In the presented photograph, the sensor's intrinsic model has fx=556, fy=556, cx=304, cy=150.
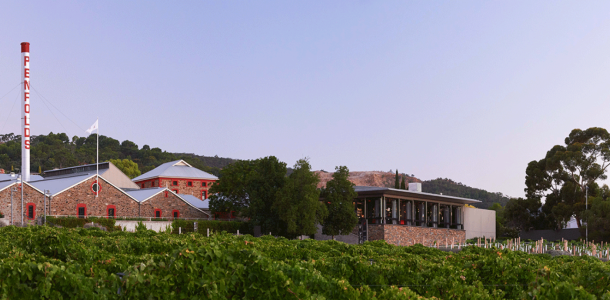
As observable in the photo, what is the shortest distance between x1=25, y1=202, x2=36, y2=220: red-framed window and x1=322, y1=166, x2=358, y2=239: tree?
879 inches

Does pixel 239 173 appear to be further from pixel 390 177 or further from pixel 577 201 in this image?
pixel 390 177

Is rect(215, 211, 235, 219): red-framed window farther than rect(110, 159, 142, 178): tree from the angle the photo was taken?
No

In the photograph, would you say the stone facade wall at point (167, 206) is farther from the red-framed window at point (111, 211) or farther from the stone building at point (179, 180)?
the stone building at point (179, 180)

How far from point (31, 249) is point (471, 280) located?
28.1ft

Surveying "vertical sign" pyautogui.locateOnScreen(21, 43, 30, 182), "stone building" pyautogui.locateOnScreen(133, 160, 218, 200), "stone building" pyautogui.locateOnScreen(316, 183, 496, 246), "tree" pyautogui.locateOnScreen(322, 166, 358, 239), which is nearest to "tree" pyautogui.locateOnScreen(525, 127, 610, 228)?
"stone building" pyautogui.locateOnScreen(316, 183, 496, 246)

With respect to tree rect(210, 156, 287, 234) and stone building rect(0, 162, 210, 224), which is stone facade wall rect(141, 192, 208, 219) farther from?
tree rect(210, 156, 287, 234)

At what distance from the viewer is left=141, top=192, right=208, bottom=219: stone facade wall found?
49000mm

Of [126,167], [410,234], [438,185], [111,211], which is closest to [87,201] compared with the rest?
[111,211]

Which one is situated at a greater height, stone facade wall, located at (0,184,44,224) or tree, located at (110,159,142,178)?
tree, located at (110,159,142,178)

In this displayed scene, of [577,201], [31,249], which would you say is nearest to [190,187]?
[577,201]

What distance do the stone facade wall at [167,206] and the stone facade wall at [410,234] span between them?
16968 mm

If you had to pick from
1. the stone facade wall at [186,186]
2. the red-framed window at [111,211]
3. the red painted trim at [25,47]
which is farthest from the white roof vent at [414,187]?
the red painted trim at [25,47]

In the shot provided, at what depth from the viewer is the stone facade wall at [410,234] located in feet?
153

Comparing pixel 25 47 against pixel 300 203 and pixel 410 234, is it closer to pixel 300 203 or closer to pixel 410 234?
pixel 300 203
